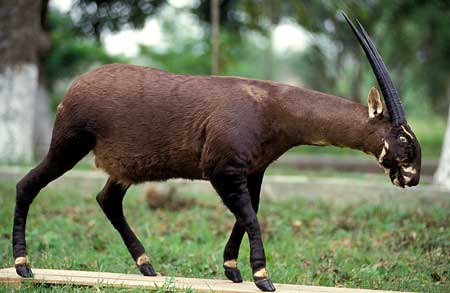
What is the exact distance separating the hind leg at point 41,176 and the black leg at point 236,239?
123 centimetres

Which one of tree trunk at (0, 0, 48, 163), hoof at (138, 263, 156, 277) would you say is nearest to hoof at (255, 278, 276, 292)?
hoof at (138, 263, 156, 277)

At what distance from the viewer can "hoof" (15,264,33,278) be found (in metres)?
5.28

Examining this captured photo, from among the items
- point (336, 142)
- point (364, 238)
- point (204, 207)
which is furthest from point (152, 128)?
point (204, 207)

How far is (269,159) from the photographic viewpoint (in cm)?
511

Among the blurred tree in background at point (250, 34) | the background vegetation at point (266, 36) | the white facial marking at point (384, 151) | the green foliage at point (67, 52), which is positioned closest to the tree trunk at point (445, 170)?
the background vegetation at point (266, 36)

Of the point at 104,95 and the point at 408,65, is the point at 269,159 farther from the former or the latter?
the point at 408,65

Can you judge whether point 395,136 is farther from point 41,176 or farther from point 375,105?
point 41,176

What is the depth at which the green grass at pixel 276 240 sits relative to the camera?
616cm

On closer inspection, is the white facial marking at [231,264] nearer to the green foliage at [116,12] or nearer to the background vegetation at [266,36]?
the background vegetation at [266,36]

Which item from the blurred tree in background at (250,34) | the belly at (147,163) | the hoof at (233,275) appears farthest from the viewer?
the blurred tree in background at (250,34)

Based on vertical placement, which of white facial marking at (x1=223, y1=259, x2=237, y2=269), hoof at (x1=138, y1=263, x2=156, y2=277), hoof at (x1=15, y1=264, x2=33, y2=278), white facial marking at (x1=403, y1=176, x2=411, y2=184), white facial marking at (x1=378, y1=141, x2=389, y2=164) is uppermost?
white facial marking at (x1=378, y1=141, x2=389, y2=164)

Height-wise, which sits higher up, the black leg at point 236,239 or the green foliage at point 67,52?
the black leg at point 236,239

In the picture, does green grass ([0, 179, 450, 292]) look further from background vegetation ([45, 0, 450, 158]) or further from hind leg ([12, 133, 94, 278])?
background vegetation ([45, 0, 450, 158])

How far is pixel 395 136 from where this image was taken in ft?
15.6
